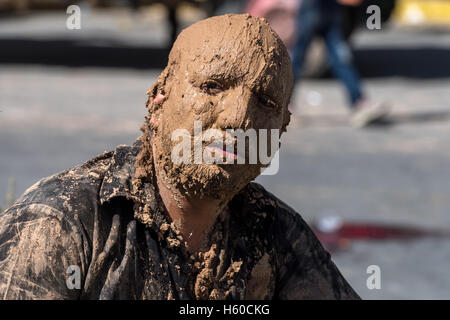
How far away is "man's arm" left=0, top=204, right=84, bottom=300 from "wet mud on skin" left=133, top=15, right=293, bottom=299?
0.21m

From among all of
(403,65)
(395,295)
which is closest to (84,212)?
(395,295)

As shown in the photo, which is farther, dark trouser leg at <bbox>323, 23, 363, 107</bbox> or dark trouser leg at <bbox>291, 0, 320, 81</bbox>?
dark trouser leg at <bbox>323, 23, 363, 107</bbox>

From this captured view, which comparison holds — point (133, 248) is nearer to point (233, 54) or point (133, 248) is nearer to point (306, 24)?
point (233, 54)

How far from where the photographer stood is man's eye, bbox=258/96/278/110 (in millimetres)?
2166

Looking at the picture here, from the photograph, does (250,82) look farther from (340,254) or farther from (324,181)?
(324,181)

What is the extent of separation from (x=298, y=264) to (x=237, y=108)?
558 millimetres

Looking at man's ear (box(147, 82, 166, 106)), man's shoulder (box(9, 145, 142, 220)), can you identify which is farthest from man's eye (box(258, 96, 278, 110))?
man's shoulder (box(9, 145, 142, 220))

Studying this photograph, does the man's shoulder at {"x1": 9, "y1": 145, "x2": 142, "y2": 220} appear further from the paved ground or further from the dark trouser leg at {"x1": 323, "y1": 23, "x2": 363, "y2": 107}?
the dark trouser leg at {"x1": 323, "y1": 23, "x2": 363, "y2": 107}

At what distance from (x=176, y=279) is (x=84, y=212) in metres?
0.28

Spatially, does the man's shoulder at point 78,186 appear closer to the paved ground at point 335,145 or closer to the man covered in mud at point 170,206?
the man covered in mud at point 170,206

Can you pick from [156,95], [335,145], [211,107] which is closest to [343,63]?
[335,145]

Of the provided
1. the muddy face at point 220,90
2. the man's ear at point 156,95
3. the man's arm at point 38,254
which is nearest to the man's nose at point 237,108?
the muddy face at point 220,90

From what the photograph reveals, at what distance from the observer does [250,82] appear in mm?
2127

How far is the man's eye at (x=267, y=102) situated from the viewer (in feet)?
7.11
